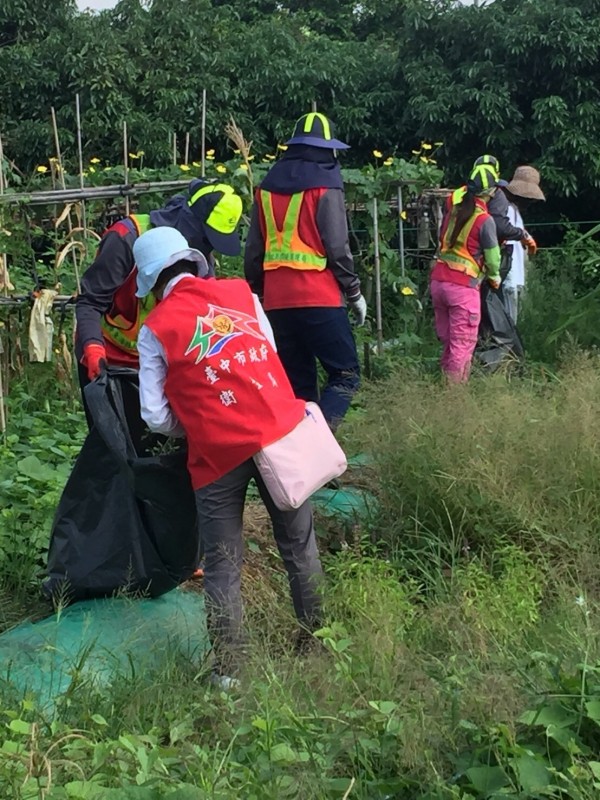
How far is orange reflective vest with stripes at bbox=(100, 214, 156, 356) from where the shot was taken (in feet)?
11.7

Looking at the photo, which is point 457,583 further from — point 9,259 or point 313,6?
point 313,6

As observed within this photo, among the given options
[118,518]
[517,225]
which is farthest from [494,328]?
[118,518]

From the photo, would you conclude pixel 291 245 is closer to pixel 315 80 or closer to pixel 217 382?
pixel 217 382

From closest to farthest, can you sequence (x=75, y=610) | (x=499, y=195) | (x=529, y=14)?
(x=75, y=610), (x=499, y=195), (x=529, y=14)

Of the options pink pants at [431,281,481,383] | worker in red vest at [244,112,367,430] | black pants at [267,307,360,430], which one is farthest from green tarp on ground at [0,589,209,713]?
pink pants at [431,281,481,383]

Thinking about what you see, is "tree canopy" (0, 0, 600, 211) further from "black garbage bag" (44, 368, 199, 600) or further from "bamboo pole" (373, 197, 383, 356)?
"black garbage bag" (44, 368, 199, 600)

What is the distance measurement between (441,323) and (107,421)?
3.58m

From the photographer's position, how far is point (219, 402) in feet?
9.44

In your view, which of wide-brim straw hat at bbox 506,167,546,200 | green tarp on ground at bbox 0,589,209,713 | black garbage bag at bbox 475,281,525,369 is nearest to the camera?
green tarp on ground at bbox 0,589,209,713

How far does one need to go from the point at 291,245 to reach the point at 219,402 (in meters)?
2.13

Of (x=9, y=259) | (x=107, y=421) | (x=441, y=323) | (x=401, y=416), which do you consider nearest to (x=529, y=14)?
(x=441, y=323)

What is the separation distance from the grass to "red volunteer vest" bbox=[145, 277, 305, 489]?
0.57 meters

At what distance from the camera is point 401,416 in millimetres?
3984

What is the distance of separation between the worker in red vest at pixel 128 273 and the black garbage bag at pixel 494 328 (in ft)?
11.1
